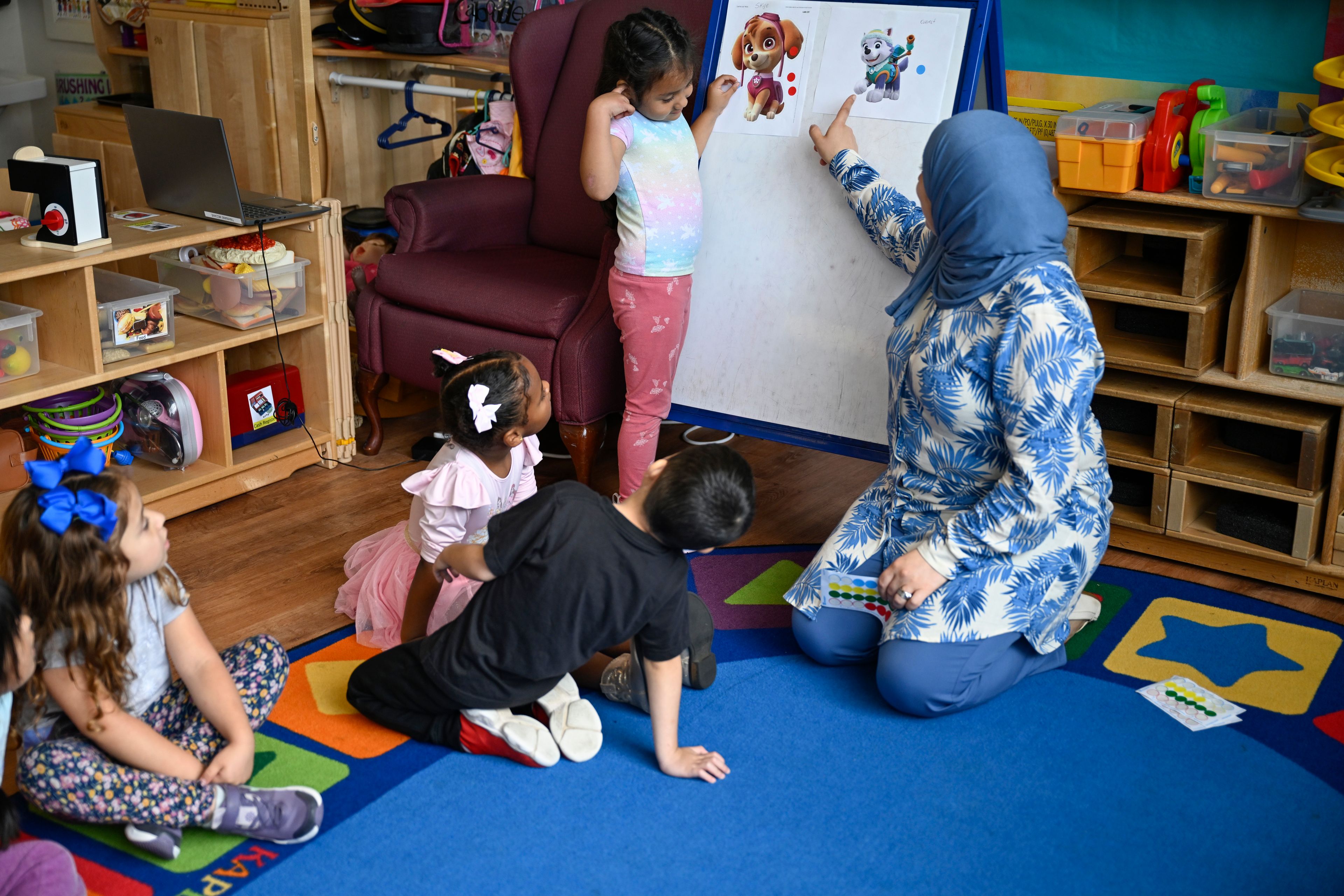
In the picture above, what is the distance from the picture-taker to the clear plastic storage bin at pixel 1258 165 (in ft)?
7.23

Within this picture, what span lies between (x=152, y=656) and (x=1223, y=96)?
86.4 inches

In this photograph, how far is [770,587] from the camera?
94.3 inches

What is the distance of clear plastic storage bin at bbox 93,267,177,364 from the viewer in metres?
2.47

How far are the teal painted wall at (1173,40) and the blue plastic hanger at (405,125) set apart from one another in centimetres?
159

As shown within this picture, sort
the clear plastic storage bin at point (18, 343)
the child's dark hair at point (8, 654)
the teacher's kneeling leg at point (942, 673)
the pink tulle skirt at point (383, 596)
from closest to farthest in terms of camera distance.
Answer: the child's dark hair at point (8, 654) < the teacher's kneeling leg at point (942, 673) < the pink tulle skirt at point (383, 596) < the clear plastic storage bin at point (18, 343)

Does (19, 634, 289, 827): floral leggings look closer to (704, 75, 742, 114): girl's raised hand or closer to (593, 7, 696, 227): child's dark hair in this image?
(593, 7, 696, 227): child's dark hair

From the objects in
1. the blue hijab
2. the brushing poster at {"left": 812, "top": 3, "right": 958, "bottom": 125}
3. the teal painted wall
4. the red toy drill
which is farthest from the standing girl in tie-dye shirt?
the red toy drill

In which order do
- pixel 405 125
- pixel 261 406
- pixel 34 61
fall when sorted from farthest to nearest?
1. pixel 34 61
2. pixel 405 125
3. pixel 261 406

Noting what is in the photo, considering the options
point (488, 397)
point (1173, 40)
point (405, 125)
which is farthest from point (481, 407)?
point (405, 125)

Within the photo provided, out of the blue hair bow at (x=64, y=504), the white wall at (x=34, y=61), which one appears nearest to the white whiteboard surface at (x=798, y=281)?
the blue hair bow at (x=64, y=504)

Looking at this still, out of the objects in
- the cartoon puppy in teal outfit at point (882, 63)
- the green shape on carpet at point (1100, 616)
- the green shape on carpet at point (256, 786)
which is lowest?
the green shape on carpet at point (256, 786)

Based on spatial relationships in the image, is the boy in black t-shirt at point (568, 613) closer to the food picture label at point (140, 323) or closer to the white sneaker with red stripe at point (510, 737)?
the white sneaker with red stripe at point (510, 737)

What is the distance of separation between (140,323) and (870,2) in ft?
5.27

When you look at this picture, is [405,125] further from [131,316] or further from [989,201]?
[989,201]
